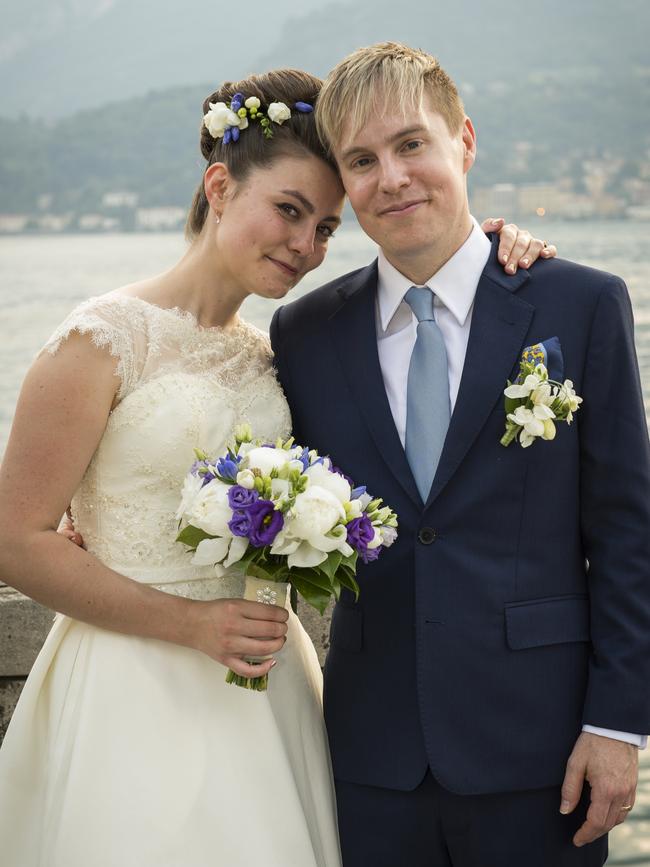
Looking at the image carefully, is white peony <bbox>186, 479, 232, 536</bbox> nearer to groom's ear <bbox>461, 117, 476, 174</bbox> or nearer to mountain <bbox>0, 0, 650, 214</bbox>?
groom's ear <bbox>461, 117, 476, 174</bbox>

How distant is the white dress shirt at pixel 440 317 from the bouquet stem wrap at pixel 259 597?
494 mm

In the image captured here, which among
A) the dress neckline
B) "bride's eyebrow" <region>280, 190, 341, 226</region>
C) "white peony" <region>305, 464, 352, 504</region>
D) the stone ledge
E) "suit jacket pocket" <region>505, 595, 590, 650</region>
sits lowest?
the stone ledge

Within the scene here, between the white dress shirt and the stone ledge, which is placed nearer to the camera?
the white dress shirt

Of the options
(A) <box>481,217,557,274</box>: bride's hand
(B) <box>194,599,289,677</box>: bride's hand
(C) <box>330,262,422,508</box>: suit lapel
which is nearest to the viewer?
(B) <box>194,599,289,677</box>: bride's hand

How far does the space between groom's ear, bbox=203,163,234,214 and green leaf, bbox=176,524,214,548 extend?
3.31 ft

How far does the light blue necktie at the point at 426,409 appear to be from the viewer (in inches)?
103

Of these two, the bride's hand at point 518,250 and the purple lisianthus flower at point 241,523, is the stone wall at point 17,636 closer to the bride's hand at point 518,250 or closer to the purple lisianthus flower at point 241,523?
the purple lisianthus flower at point 241,523

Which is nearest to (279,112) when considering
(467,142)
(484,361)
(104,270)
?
(467,142)

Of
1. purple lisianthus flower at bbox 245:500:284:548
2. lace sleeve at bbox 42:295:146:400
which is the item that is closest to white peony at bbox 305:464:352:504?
purple lisianthus flower at bbox 245:500:284:548

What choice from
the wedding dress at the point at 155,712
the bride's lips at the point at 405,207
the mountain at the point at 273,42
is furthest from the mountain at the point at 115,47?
the bride's lips at the point at 405,207

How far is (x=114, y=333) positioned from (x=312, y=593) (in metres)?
0.85

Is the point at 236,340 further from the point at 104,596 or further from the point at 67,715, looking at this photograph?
the point at 67,715

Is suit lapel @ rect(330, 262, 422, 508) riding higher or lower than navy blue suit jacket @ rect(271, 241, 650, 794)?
higher

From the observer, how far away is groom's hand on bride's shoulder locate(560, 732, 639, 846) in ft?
8.23
